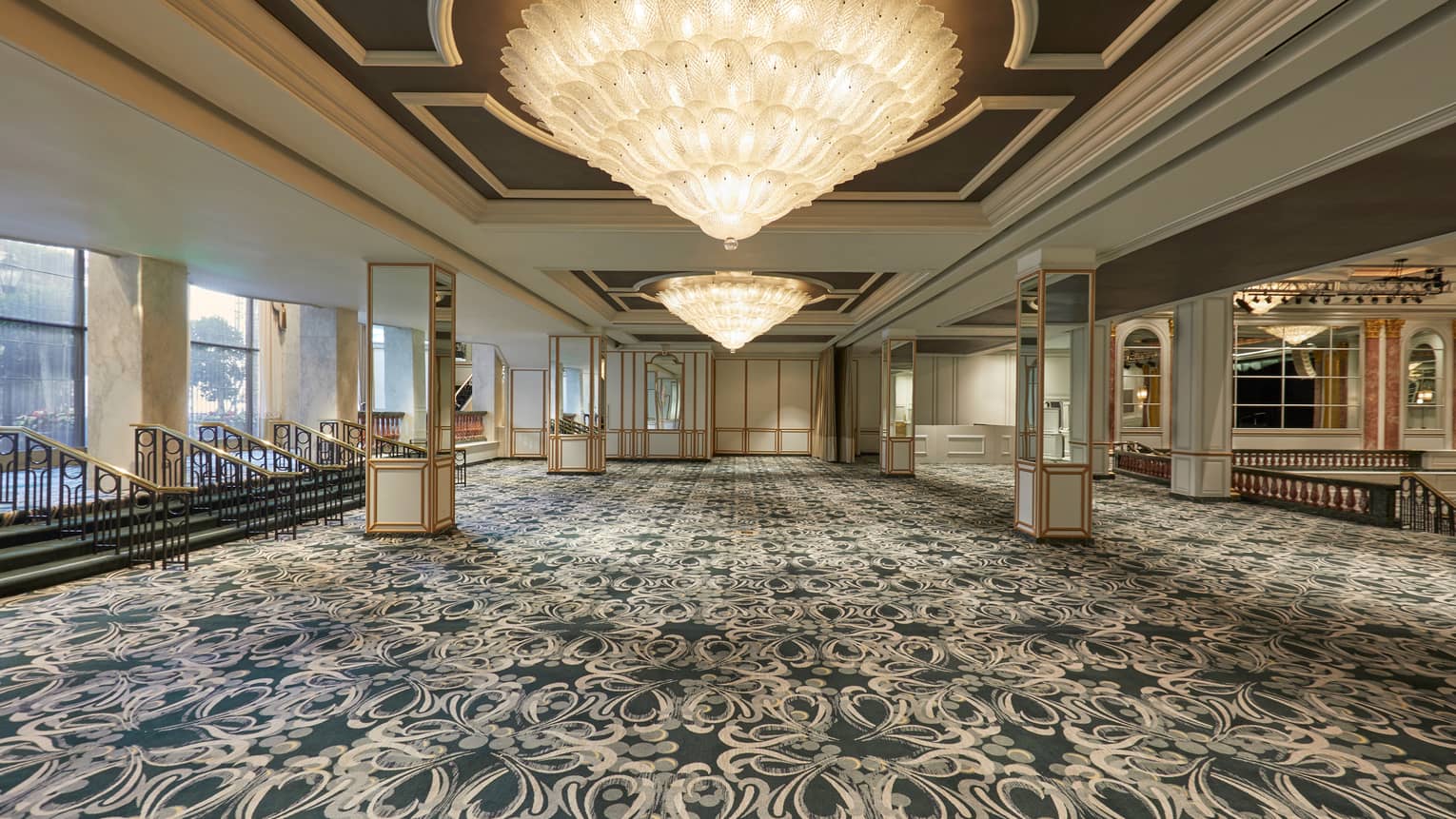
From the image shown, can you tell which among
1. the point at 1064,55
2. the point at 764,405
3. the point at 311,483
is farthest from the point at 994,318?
the point at 311,483

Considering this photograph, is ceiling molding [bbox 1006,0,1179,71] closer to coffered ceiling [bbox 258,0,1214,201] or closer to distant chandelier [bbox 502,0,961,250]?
coffered ceiling [bbox 258,0,1214,201]

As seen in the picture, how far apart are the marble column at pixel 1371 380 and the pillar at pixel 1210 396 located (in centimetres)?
766

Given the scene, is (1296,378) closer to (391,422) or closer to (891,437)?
(891,437)

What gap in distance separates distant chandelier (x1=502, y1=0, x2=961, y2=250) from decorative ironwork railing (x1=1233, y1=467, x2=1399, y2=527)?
360 inches

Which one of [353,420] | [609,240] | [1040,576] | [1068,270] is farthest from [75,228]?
[1068,270]

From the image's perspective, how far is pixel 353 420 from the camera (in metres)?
11.5

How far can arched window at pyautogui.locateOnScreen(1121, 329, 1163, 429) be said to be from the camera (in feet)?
50.9

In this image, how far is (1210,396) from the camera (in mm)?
9875

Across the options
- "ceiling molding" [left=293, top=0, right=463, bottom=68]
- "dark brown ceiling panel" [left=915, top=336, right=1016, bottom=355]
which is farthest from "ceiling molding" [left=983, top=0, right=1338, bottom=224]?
"dark brown ceiling panel" [left=915, top=336, right=1016, bottom=355]

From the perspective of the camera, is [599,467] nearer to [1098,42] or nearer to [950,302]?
[950,302]

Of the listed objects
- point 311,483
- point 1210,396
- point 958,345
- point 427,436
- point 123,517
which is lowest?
point 311,483

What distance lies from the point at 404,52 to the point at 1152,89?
4308 mm

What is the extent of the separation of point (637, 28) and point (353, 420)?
37.7 feet

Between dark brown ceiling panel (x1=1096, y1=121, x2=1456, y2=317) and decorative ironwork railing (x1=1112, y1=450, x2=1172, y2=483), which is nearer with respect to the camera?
dark brown ceiling panel (x1=1096, y1=121, x2=1456, y2=317)
